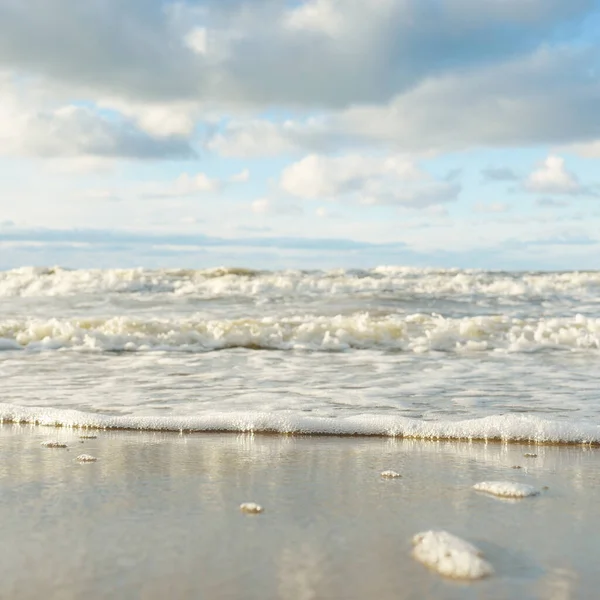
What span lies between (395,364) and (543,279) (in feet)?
64.7

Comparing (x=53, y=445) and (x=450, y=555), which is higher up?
(x=450, y=555)

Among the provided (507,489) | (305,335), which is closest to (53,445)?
(507,489)

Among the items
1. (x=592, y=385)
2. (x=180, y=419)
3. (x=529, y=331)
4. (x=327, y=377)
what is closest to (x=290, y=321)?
(x=529, y=331)

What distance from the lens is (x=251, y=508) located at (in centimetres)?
306

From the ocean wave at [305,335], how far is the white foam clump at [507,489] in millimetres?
6211

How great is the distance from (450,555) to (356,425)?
246 cm

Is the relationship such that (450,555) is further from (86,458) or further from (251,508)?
(86,458)

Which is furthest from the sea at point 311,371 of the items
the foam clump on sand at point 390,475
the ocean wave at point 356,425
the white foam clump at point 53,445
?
the foam clump on sand at point 390,475

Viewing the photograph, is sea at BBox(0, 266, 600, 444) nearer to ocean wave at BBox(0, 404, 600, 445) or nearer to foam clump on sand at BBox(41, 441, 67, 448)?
ocean wave at BBox(0, 404, 600, 445)

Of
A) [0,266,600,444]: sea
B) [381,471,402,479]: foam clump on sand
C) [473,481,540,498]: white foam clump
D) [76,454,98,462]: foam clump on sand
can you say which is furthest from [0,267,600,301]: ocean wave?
[473,481,540,498]: white foam clump

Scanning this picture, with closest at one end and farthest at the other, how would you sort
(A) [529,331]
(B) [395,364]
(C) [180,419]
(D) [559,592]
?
(D) [559,592] → (C) [180,419] → (B) [395,364] → (A) [529,331]

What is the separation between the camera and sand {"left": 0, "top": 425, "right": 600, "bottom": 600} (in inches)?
90.5

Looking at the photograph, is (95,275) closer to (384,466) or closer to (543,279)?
(543,279)

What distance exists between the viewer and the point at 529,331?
10805 mm
